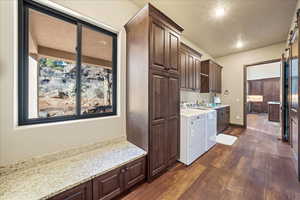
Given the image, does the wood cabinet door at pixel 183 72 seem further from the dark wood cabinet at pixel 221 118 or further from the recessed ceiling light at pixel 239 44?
the recessed ceiling light at pixel 239 44

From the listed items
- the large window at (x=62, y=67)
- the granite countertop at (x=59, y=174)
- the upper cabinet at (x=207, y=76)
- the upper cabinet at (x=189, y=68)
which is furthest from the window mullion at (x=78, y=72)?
the upper cabinet at (x=207, y=76)

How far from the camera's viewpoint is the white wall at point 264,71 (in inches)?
316

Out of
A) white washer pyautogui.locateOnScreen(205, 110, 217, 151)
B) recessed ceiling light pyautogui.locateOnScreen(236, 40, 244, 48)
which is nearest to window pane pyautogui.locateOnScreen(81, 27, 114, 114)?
white washer pyautogui.locateOnScreen(205, 110, 217, 151)

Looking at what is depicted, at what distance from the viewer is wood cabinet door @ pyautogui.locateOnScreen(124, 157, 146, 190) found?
1.58 meters

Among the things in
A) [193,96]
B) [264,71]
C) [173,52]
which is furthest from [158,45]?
[264,71]

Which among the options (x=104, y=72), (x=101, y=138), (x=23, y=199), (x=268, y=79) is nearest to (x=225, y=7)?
(x=104, y=72)

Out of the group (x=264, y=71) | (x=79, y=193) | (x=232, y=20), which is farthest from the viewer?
(x=264, y=71)

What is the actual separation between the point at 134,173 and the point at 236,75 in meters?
5.55

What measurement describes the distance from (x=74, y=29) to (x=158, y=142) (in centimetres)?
211

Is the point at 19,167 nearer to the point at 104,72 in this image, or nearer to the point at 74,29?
the point at 104,72

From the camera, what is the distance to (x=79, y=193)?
1209mm

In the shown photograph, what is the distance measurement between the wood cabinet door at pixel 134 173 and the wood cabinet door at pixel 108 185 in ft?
0.28

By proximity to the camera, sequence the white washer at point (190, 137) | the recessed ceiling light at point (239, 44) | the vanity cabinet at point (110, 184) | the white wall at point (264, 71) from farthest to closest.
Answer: the white wall at point (264, 71)
the recessed ceiling light at point (239, 44)
the white washer at point (190, 137)
the vanity cabinet at point (110, 184)

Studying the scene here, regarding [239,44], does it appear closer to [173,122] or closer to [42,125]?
[173,122]
